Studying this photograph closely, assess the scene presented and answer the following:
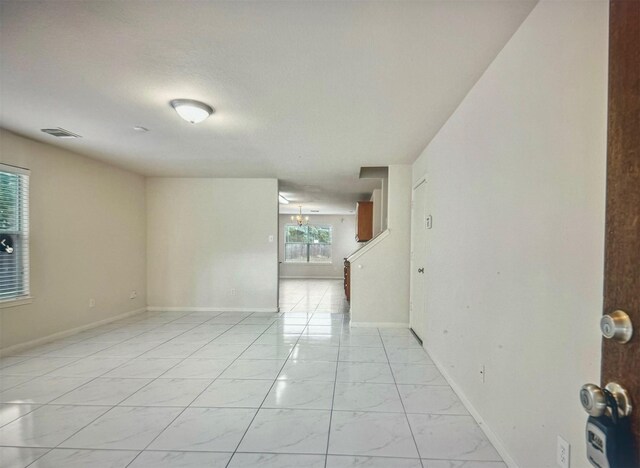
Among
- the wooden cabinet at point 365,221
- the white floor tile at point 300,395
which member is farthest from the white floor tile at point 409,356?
the wooden cabinet at point 365,221

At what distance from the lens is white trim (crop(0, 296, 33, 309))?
11.0 feet

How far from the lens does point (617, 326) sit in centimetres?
66

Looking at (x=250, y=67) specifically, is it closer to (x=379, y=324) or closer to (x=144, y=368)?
(x=144, y=368)

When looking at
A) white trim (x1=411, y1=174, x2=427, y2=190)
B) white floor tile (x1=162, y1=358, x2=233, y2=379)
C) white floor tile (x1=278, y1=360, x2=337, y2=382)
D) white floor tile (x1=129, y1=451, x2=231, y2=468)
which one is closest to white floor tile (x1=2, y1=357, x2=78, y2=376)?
white floor tile (x1=162, y1=358, x2=233, y2=379)

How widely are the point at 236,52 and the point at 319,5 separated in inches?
25.4

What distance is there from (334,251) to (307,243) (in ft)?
3.54

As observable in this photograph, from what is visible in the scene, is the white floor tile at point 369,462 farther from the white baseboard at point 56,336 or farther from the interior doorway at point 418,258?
the white baseboard at point 56,336

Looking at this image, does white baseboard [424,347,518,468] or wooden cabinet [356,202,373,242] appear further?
wooden cabinet [356,202,373,242]

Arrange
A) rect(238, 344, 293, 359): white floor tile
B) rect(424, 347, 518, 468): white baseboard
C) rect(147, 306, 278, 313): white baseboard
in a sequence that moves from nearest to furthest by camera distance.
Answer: rect(424, 347, 518, 468): white baseboard < rect(238, 344, 293, 359): white floor tile < rect(147, 306, 278, 313): white baseboard

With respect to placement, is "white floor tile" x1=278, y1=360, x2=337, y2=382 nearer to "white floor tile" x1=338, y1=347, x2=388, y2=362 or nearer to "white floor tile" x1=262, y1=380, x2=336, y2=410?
"white floor tile" x1=262, y1=380, x2=336, y2=410

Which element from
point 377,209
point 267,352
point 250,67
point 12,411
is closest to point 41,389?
point 12,411

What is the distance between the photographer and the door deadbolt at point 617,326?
0.64m

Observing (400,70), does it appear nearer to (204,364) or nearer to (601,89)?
(601,89)

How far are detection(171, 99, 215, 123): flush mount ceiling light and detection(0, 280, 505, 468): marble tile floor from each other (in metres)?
2.33
